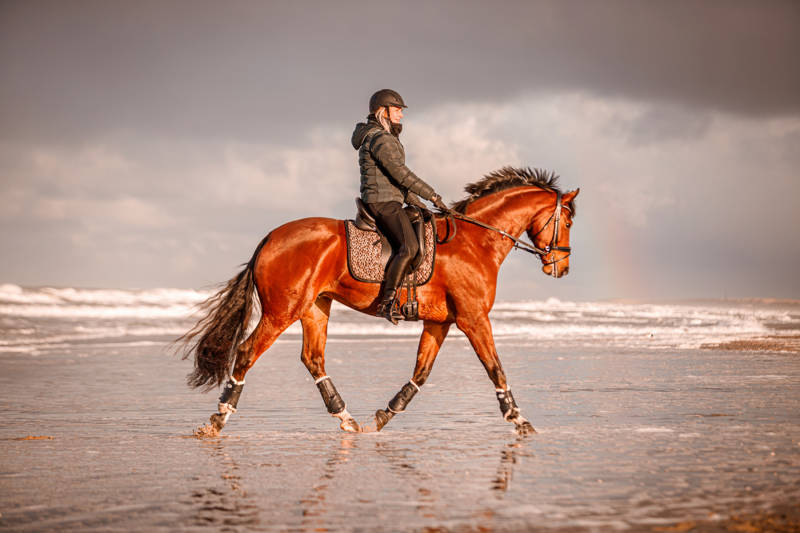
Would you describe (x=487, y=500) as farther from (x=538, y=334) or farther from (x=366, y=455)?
(x=538, y=334)

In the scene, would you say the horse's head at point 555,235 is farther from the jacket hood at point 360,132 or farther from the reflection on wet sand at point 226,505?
the reflection on wet sand at point 226,505

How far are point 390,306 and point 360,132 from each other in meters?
1.80

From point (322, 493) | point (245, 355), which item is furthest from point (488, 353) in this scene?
point (322, 493)

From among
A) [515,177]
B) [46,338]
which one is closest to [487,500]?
[515,177]

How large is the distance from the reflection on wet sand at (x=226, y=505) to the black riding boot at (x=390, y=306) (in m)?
2.34

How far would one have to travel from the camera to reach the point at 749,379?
11.6m

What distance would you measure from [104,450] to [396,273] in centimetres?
302

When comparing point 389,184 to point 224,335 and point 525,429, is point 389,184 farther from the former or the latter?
point 525,429

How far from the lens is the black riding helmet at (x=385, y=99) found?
8039 mm

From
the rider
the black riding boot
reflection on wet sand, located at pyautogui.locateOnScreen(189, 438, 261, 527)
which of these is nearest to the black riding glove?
the rider

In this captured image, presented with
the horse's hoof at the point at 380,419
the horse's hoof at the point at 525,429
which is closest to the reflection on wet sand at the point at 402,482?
the horse's hoof at the point at 525,429

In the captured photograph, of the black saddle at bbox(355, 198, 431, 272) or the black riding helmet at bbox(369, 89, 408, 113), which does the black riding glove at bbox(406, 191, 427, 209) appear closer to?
the black saddle at bbox(355, 198, 431, 272)

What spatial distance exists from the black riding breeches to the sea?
1.53 m

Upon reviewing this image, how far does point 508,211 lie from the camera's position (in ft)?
27.6
